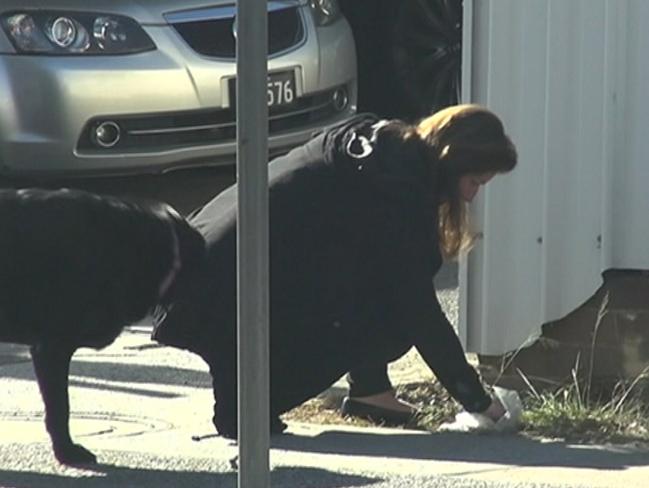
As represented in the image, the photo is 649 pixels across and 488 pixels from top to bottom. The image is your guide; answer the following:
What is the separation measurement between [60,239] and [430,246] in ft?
3.67

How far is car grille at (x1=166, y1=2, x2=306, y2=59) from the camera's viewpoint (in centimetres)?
822

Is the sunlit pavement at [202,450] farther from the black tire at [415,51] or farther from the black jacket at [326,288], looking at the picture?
the black tire at [415,51]

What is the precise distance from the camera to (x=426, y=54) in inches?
357

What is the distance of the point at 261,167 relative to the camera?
12.1 ft

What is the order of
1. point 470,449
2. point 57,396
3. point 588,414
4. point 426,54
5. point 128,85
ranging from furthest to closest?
point 426,54, point 128,85, point 588,414, point 470,449, point 57,396

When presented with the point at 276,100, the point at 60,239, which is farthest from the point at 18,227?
the point at 276,100

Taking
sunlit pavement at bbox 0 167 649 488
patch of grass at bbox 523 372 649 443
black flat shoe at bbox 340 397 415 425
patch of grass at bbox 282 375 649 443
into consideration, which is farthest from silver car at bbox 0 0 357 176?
patch of grass at bbox 523 372 649 443

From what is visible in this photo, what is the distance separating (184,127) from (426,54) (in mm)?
1470

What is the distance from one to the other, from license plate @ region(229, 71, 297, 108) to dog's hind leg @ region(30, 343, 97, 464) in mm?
3010

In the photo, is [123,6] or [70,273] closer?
[70,273]

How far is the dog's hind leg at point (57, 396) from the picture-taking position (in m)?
5.42

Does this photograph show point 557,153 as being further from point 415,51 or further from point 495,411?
point 415,51

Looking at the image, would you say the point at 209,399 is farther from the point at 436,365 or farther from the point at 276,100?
the point at 276,100

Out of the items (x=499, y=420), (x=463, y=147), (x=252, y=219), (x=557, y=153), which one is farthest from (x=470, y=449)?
(x=252, y=219)
